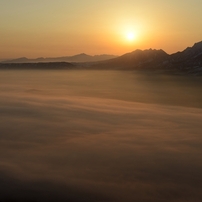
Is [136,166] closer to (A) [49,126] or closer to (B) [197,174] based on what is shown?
Answer: (B) [197,174]

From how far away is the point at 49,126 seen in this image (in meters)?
13.0

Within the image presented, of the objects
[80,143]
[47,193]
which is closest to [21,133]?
[80,143]

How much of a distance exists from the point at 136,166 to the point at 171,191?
5.18ft

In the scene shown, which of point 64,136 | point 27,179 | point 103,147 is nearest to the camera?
point 27,179

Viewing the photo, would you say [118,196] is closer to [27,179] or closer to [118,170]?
[118,170]

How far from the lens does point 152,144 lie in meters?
10.3

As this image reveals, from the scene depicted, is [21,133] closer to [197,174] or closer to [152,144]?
[152,144]

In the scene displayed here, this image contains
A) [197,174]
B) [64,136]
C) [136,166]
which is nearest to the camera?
[197,174]

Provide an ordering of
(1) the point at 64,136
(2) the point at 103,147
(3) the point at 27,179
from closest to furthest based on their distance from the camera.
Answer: (3) the point at 27,179
(2) the point at 103,147
(1) the point at 64,136

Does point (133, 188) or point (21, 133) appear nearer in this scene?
point (133, 188)

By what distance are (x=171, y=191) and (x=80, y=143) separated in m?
4.27

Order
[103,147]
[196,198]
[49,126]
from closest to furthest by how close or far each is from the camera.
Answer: [196,198] → [103,147] → [49,126]

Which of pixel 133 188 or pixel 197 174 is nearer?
pixel 133 188

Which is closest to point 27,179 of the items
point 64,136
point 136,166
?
point 136,166
